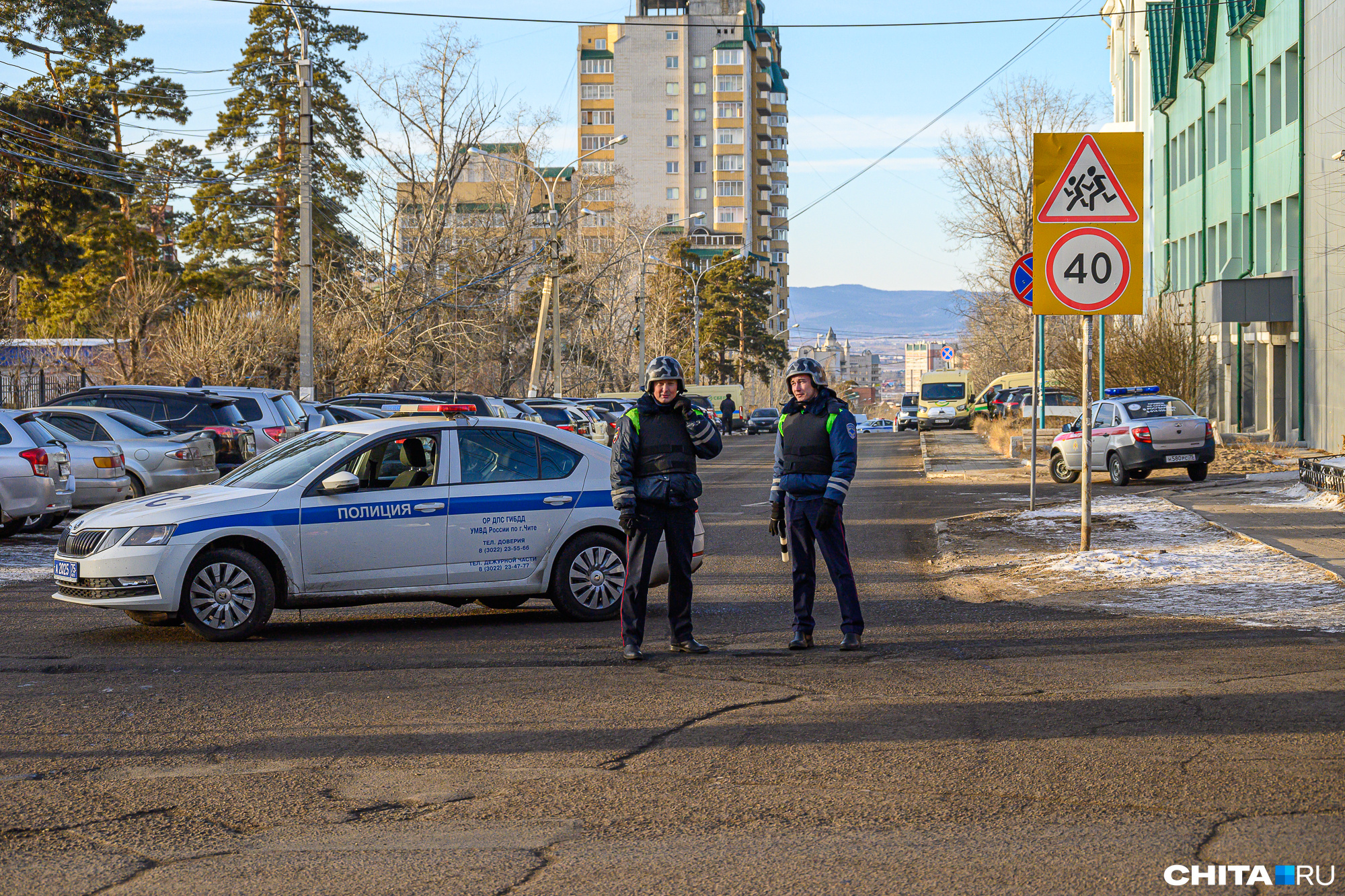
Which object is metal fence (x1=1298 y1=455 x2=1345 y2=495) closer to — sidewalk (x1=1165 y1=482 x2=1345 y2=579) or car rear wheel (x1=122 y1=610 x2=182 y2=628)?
sidewalk (x1=1165 y1=482 x2=1345 y2=579)

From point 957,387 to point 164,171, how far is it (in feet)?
116

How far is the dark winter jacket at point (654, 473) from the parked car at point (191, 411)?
41.1ft

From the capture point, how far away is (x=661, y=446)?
8.82 m

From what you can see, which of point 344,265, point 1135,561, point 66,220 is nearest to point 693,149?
point 344,265

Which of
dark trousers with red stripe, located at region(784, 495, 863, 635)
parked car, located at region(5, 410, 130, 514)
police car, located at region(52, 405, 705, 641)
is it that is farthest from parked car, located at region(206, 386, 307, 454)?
dark trousers with red stripe, located at region(784, 495, 863, 635)

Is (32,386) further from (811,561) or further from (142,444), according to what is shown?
(811,561)

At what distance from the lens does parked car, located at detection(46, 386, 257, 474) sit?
66.3ft

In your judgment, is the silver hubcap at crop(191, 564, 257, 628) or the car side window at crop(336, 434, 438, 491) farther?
the car side window at crop(336, 434, 438, 491)

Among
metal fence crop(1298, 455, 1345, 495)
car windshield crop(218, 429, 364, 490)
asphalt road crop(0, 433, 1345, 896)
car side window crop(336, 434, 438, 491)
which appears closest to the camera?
asphalt road crop(0, 433, 1345, 896)

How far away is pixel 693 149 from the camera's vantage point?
13450 cm

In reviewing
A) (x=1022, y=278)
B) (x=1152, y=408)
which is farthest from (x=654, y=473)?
(x=1152, y=408)

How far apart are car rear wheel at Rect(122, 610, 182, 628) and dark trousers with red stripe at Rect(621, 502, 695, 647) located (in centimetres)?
324

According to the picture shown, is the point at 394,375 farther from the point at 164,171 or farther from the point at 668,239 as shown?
the point at 668,239

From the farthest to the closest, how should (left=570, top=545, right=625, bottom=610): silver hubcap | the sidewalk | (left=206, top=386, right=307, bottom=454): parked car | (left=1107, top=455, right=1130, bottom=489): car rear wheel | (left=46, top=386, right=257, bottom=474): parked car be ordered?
(left=1107, top=455, right=1130, bottom=489): car rear wheel, (left=206, top=386, right=307, bottom=454): parked car, (left=46, top=386, right=257, bottom=474): parked car, the sidewalk, (left=570, top=545, right=625, bottom=610): silver hubcap
